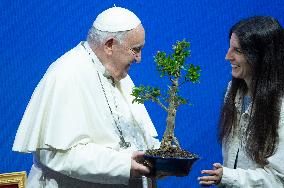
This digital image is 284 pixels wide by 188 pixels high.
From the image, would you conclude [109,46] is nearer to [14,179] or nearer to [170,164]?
[170,164]

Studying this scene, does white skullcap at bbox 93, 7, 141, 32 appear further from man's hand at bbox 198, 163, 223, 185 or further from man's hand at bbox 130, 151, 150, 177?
man's hand at bbox 198, 163, 223, 185

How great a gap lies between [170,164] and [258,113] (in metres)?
0.62

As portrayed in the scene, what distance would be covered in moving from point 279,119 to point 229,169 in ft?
1.24

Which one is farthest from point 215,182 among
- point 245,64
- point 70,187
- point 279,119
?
point 70,187

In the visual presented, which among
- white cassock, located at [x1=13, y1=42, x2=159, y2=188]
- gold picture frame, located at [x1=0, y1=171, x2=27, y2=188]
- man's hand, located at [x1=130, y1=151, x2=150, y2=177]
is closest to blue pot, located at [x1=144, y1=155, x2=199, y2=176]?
man's hand, located at [x1=130, y1=151, x2=150, y2=177]

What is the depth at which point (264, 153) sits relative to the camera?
2.87 meters

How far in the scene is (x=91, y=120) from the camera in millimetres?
3100

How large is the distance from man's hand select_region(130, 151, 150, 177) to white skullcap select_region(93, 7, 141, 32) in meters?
0.77

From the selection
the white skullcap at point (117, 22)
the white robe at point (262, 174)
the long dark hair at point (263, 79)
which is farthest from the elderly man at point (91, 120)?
the long dark hair at point (263, 79)

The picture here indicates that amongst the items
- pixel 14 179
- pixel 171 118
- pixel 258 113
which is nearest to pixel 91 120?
pixel 171 118

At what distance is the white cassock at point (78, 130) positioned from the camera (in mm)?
2908

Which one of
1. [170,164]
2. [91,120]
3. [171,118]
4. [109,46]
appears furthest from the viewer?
[109,46]

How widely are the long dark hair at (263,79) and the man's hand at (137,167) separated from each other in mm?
581

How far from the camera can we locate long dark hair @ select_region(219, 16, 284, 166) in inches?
113
